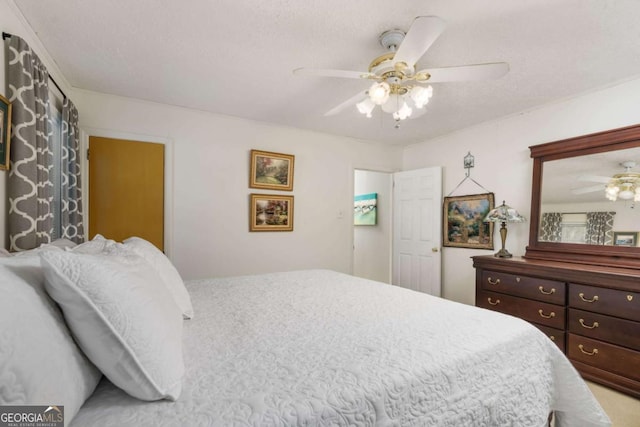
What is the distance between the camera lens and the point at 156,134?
9.46 ft

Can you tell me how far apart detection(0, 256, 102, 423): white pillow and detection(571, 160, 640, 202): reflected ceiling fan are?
349 cm

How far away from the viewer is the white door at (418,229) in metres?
3.79

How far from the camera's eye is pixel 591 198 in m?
2.52

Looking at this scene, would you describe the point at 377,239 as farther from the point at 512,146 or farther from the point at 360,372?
the point at 360,372

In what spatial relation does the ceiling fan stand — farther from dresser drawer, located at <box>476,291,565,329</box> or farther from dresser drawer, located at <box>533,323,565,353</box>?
dresser drawer, located at <box>533,323,565,353</box>

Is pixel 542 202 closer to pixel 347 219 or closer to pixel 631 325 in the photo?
pixel 631 325

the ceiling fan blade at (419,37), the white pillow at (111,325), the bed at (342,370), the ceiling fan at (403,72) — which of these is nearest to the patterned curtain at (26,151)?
the bed at (342,370)

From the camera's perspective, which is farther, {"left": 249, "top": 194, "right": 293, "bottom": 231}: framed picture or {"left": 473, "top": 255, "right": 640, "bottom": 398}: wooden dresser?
{"left": 249, "top": 194, "right": 293, "bottom": 231}: framed picture

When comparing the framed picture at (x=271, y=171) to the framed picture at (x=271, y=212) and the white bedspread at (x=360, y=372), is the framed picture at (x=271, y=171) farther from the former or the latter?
the white bedspread at (x=360, y=372)

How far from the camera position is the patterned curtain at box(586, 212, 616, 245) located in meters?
2.41

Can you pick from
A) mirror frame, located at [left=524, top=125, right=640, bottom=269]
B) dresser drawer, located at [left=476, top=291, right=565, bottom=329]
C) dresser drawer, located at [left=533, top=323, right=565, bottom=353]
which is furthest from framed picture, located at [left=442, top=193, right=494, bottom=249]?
dresser drawer, located at [left=533, top=323, right=565, bottom=353]

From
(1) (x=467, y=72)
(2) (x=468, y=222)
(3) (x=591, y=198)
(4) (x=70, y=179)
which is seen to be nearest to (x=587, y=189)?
(3) (x=591, y=198)

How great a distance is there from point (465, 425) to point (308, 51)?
215cm

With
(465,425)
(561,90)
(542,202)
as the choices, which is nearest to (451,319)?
(465,425)
